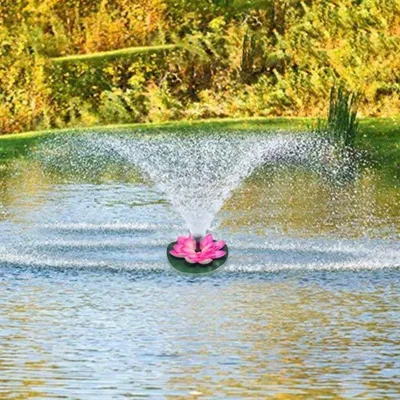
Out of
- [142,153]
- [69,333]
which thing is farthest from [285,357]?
[142,153]

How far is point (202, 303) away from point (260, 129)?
16.2 m

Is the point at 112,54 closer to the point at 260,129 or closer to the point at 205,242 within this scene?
the point at 260,129

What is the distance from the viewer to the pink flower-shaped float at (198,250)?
13.1 m

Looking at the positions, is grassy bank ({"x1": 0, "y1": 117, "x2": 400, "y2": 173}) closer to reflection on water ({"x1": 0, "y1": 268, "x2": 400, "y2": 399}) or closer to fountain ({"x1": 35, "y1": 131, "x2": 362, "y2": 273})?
fountain ({"x1": 35, "y1": 131, "x2": 362, "y2": 273})

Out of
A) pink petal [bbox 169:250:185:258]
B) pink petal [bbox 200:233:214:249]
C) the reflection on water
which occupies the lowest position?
the reflection on water

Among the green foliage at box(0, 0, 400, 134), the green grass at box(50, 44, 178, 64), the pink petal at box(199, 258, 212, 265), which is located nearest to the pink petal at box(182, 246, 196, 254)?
the pink petal at box(199, 258, 212, 265)

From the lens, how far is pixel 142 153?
26953 millimetres

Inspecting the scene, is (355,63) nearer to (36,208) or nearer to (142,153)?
(142,153)

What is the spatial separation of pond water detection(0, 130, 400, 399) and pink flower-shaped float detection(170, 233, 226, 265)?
0.64 ft

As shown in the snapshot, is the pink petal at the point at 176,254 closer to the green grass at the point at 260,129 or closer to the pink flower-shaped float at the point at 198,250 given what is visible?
the pink flower-shaped float at the point at 198,250

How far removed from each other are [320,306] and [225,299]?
2.74 feet

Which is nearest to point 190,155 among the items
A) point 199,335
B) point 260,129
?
point 260,129

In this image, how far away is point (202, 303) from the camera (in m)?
11.8

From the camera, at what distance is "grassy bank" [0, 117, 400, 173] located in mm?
26656
